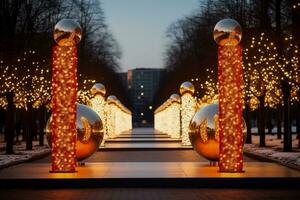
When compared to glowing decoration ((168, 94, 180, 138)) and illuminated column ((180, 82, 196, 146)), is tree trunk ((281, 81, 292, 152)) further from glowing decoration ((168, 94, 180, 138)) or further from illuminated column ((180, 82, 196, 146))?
glowing decoration ((168, 94, 180, 138))

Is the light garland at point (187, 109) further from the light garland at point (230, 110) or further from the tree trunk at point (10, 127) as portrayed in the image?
the light garland at point (230, 110)

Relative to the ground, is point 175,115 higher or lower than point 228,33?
lower

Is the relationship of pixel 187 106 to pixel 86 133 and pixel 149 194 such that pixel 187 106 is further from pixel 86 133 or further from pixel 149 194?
pixel 149 194

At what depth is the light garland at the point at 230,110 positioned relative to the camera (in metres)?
20.6

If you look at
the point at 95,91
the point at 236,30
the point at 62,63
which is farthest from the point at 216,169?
the point at 95,91

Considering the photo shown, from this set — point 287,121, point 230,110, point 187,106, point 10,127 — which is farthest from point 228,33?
point 187,106

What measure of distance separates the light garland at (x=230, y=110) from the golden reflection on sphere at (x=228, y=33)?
239 millimetres

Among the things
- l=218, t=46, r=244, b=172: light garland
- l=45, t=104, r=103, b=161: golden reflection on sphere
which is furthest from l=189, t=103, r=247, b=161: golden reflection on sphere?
l=45, t=104, r=103, b=161: golden reflection on sphere

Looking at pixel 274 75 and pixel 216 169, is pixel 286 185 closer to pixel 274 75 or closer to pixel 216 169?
pixel 216 169

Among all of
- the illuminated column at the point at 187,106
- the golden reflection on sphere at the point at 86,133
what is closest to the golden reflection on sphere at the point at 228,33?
the golden reflection on sphere at the point at 86,133

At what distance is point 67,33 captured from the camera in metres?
21.1

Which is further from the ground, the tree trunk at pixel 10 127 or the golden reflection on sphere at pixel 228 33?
the golden reflection on sphere at pixel 228 33

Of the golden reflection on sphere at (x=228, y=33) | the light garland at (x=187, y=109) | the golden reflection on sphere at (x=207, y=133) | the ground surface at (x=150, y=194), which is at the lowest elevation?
the ground surface at (x=150, y=194)

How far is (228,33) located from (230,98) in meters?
1.84
